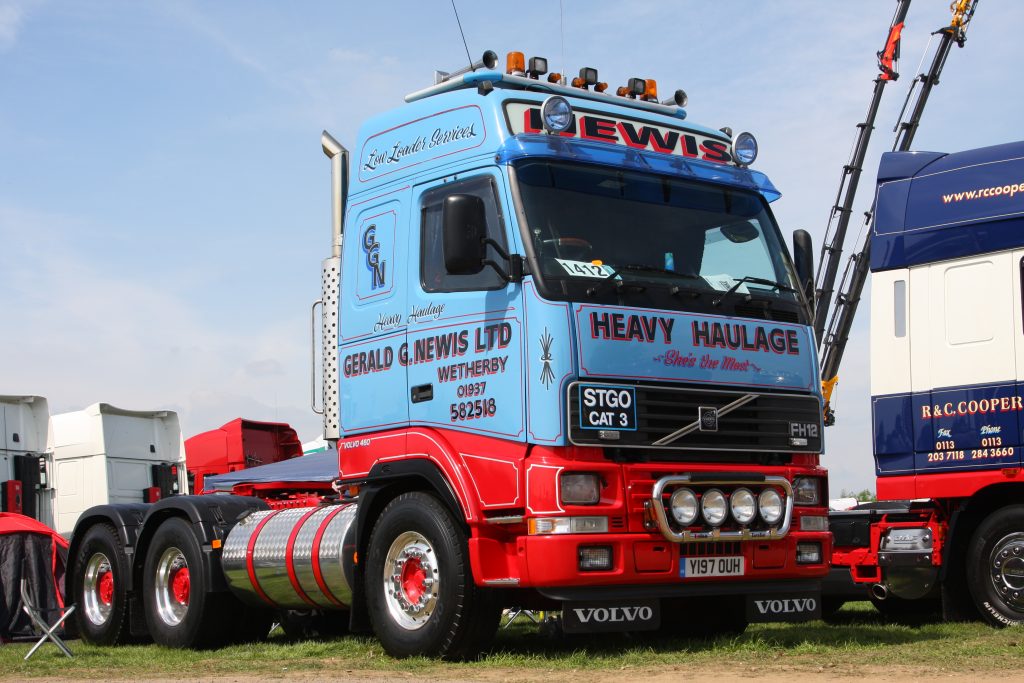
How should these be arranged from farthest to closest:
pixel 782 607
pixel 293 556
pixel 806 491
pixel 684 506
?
pixel 293 556 → pixel 806 491 → pixel 782 607 → pixel 684 506

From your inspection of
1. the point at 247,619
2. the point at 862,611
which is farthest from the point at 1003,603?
the point at 247,619

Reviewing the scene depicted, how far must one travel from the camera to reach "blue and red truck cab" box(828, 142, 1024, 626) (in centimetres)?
1106

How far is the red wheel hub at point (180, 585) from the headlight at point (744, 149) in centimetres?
563

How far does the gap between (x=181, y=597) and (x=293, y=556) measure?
1.77m

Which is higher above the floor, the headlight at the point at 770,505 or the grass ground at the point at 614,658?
the headlight at the point at 770,505

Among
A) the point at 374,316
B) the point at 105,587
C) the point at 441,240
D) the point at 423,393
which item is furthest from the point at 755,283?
the point at 105,587

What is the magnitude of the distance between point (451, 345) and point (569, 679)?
232cm

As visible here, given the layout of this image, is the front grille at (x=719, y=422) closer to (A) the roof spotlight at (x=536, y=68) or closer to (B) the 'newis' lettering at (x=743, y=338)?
(B) the 'newis' lettering at (x=743, y=338)

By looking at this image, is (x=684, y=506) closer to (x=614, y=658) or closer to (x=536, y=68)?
(x=614, y=658)

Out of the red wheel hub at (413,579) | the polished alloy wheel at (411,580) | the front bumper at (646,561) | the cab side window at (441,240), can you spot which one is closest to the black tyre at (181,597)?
the polished alloy wheel at (411,580)

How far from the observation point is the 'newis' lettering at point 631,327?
8219 millimetres

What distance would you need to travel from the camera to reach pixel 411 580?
8.91 m

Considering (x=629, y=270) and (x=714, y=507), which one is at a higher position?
(x=629, y=270)

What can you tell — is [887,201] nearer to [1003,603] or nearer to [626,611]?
[1003,603]
